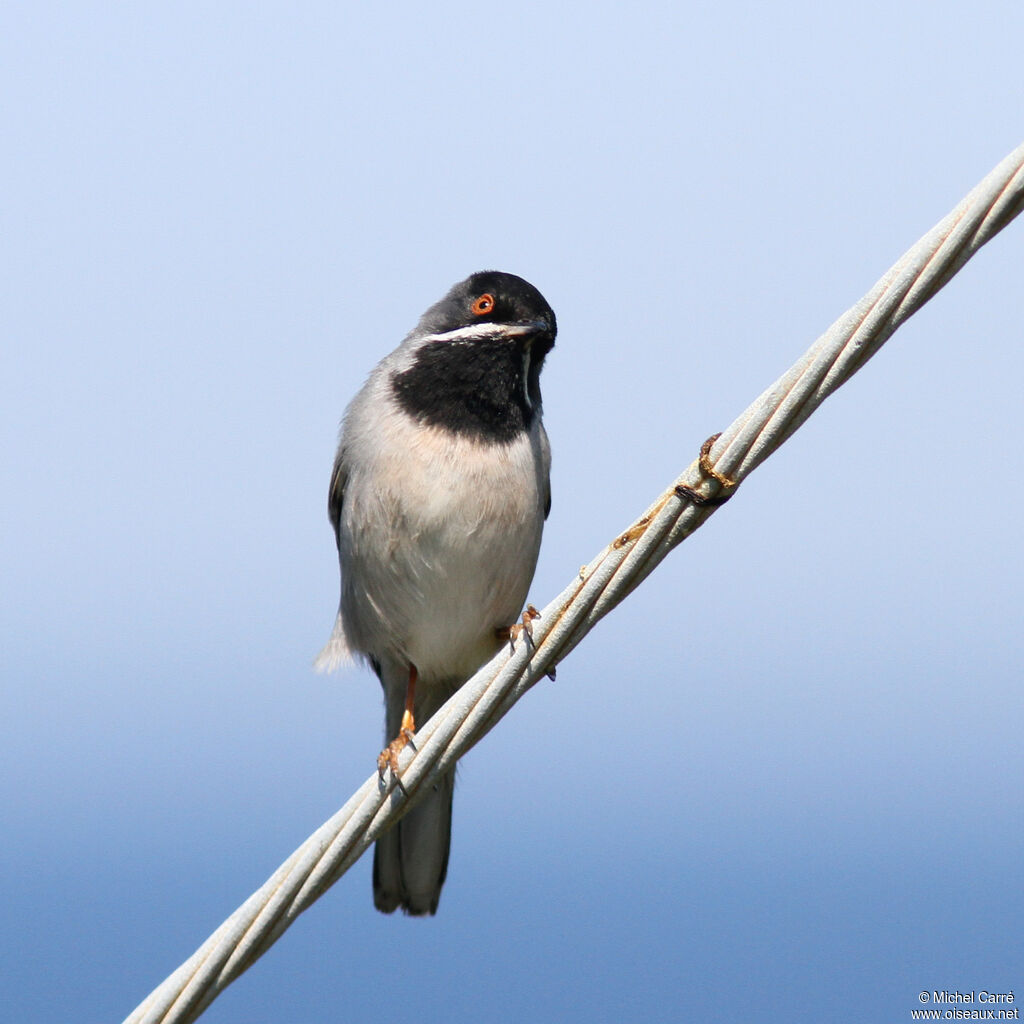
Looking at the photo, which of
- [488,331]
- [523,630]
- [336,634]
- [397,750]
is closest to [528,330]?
[488,331]

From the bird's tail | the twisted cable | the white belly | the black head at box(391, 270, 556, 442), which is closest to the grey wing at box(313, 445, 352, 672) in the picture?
the white belly

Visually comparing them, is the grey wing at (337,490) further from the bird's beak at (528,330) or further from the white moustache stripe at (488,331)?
the bird's beak at (528,330)

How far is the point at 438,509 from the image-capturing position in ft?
21.5

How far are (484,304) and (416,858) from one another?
3000mm

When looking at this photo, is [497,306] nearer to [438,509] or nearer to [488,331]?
[488,331]

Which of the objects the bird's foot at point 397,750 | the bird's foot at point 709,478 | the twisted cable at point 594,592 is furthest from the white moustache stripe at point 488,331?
the bird's foot at point 709,478

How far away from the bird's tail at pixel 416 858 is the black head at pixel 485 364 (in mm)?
1983

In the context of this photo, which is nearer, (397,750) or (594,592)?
(594,592)

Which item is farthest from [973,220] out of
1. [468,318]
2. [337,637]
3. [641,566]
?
[337,637]

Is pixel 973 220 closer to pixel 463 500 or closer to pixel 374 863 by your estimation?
pixel 463 500

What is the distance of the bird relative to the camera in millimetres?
6605

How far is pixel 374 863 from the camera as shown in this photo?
734 centimetres

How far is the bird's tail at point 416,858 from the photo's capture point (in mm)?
7250

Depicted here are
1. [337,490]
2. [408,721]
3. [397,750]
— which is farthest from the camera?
[337,490]
